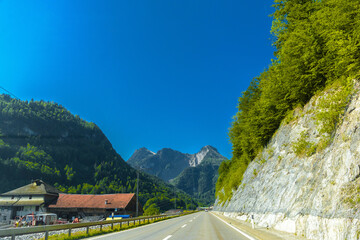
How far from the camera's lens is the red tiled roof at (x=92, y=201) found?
58750 mm

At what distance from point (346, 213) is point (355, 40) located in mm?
8018

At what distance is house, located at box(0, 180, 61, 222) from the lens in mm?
58597

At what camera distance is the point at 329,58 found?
1288 cm

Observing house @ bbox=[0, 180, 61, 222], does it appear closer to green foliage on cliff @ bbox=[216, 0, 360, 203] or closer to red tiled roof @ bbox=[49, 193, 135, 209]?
red tiled roof @ bbox=[49, 193, 135, 209]

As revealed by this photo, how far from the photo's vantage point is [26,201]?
2366 inches

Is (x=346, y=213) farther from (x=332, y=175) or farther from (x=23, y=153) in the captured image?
(x=23, y=153)

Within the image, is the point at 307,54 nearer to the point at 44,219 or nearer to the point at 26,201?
the point at 44,219

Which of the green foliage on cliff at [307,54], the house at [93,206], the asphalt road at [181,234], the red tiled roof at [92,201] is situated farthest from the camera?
the red tiled roof at [92,201]

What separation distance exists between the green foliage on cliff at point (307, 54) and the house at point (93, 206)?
45.4 meters

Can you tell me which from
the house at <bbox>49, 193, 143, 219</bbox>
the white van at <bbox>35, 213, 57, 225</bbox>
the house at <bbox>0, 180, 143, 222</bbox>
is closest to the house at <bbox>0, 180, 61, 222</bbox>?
the house at <bbox>0, 180, 143, 222</bbox>

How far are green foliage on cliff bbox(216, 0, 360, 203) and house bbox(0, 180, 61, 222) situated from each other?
6203 cm

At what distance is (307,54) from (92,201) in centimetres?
6441

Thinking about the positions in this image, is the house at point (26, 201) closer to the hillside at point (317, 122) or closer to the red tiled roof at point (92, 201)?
the red tiled roof at point (92, 201)

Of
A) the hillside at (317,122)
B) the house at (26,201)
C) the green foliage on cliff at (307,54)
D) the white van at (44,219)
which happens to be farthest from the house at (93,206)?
the hillside at (317,122)
